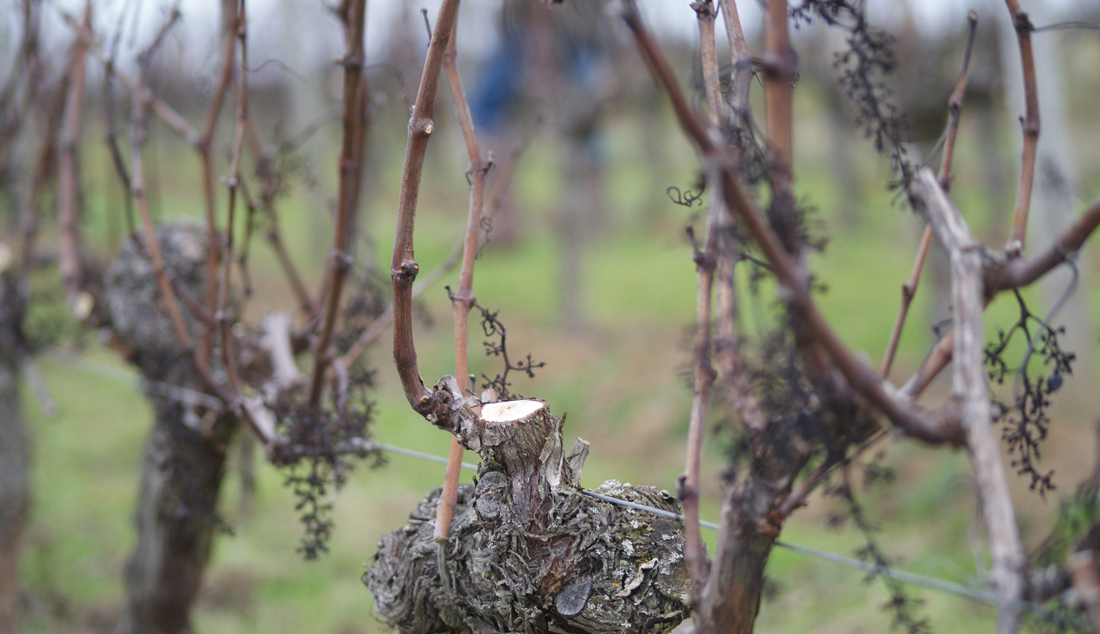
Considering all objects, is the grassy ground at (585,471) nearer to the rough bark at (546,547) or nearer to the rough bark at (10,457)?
the rough bark at (546,547)

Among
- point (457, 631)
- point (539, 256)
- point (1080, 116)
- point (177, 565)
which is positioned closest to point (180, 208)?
point (539, 256)

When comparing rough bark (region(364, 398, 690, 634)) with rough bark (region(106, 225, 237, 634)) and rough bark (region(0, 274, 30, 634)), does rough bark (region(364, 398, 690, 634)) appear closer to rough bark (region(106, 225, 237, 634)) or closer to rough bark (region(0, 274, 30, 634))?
rough bark (region(106, 225, 237, 634))

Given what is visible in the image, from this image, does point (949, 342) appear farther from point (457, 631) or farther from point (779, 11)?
point (457, 631)

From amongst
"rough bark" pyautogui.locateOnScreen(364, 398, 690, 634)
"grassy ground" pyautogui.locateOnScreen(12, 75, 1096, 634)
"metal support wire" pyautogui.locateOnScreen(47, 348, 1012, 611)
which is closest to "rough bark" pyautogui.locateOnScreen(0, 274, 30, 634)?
"grassy ground" pyautogui.locateOnScreen(12, 75, 1096, 634)

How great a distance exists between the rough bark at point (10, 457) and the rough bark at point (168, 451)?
0.77 m

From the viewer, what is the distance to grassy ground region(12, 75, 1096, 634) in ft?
11.5

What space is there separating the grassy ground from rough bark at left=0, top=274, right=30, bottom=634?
42cm

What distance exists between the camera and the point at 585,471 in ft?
15.0

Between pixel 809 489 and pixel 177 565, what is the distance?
2349mm

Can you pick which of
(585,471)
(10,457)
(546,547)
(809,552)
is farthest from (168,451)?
(585,471)

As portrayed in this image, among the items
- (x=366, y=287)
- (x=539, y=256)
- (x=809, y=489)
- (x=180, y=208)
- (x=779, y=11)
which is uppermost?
(x=180, y=208)

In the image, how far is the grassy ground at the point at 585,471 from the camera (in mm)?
3508

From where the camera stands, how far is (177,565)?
260cm

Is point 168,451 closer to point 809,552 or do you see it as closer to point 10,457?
point 10,457
